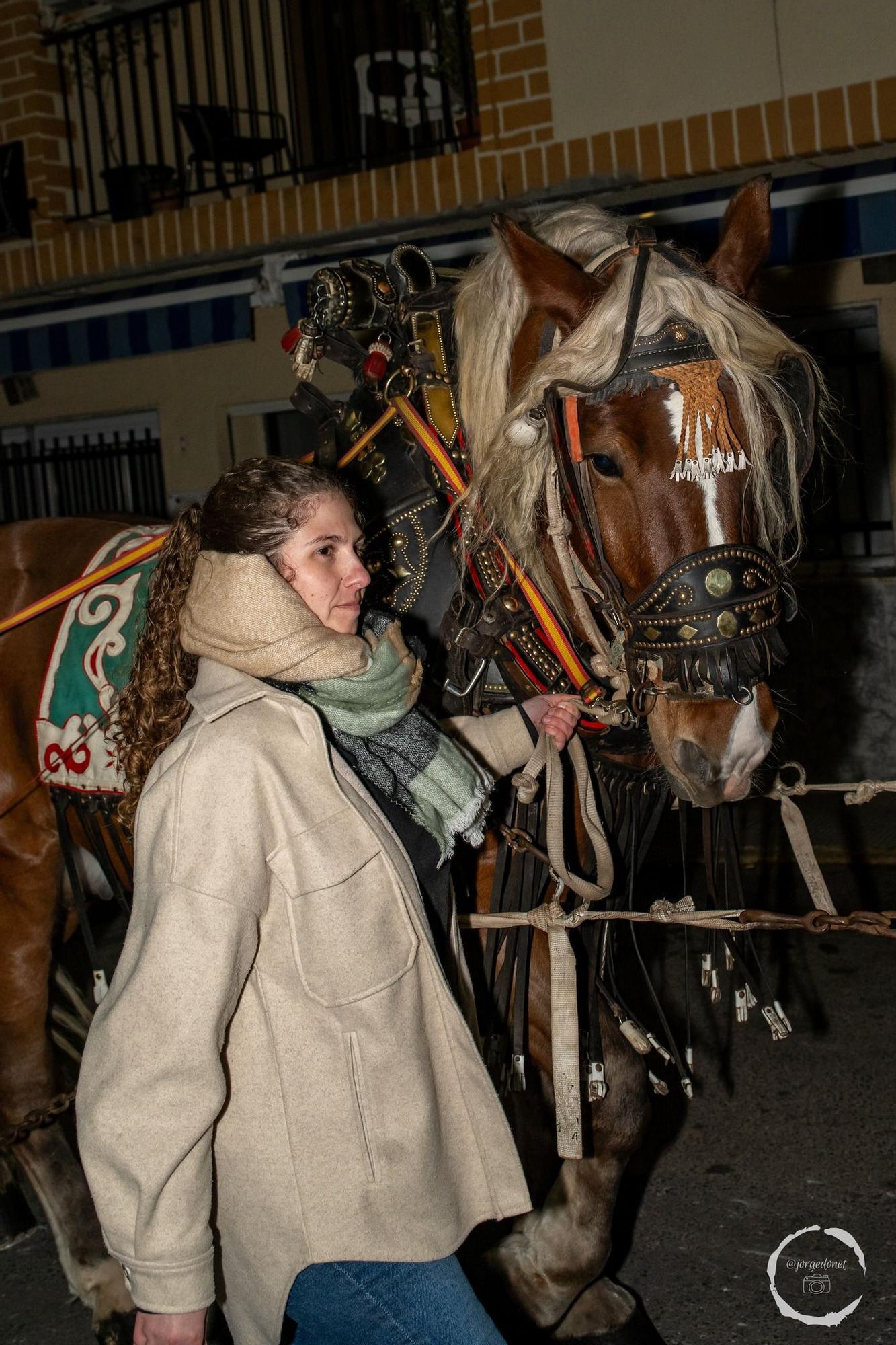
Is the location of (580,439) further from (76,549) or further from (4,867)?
(4,867)

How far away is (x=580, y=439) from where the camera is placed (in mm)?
2203

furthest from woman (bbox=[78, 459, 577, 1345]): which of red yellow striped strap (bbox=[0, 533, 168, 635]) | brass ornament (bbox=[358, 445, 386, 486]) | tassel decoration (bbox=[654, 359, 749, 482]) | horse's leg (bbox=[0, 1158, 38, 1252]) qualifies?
horse's leg (bbox=[0, 1158, 38, 1252])

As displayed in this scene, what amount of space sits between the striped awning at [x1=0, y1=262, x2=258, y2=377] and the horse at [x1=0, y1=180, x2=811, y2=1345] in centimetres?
502

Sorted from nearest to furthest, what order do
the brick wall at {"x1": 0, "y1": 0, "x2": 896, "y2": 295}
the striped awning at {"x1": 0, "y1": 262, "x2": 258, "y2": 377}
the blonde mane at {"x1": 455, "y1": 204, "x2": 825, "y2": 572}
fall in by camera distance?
the blonde mane at {"x1": 455, "y1": 204, "x2": 825, "y2": 572}
the brick wall at {"x1": 0, "y1": 0, "x2": 896, "y2": 295}
the striped awning at {"x1": 0, "y1": 262, "x2": 258, "y2": 377}

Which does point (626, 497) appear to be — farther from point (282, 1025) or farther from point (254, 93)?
point (254, 93)

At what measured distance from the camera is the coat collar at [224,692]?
177 cm

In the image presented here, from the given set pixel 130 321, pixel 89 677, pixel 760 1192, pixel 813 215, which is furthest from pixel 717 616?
pixel 130 321

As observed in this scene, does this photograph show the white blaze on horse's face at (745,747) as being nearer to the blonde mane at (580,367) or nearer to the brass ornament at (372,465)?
the blonde mane at (580,367)

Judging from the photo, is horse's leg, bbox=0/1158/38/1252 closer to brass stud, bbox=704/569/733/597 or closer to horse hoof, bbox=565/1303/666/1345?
horse hoof, bbox=565/1303/666/1345

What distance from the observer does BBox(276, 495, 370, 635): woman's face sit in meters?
1.91

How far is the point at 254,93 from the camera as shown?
833 cm

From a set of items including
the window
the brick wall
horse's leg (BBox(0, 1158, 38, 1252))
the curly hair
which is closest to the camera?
the curly hair

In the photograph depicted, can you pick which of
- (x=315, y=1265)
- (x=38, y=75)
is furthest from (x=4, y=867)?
(x=38, y=75)

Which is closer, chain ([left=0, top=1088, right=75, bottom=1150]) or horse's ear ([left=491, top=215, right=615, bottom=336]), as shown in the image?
horse's ear ([left=491, top=215, right=615, bottom=336])
